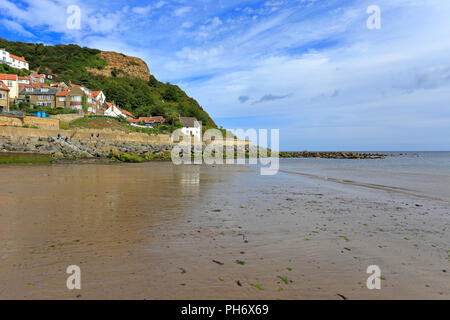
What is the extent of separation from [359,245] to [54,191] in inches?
503

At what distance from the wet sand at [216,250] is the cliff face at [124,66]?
132m

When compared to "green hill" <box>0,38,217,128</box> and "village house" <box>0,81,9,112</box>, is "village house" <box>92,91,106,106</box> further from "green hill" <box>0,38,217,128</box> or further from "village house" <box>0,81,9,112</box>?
"village house" <box>0,81,9,112</box>

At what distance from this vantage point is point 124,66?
13350 centimetres

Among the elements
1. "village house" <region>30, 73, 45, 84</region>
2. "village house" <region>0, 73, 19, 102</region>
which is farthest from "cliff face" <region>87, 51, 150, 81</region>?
"village house" <region>0, 73, 19, 102</region>

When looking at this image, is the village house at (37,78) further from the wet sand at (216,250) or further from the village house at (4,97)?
the wet sand at (216,250)

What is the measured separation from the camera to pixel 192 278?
3.90m

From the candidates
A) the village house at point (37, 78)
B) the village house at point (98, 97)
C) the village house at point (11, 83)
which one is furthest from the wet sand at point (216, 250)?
the village house at point (37, 78)

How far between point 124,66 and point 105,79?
29.4 meters

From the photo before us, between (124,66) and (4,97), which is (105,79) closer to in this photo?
(124,66)

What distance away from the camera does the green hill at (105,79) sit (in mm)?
88750

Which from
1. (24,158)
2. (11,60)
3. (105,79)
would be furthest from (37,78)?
(24,158)
